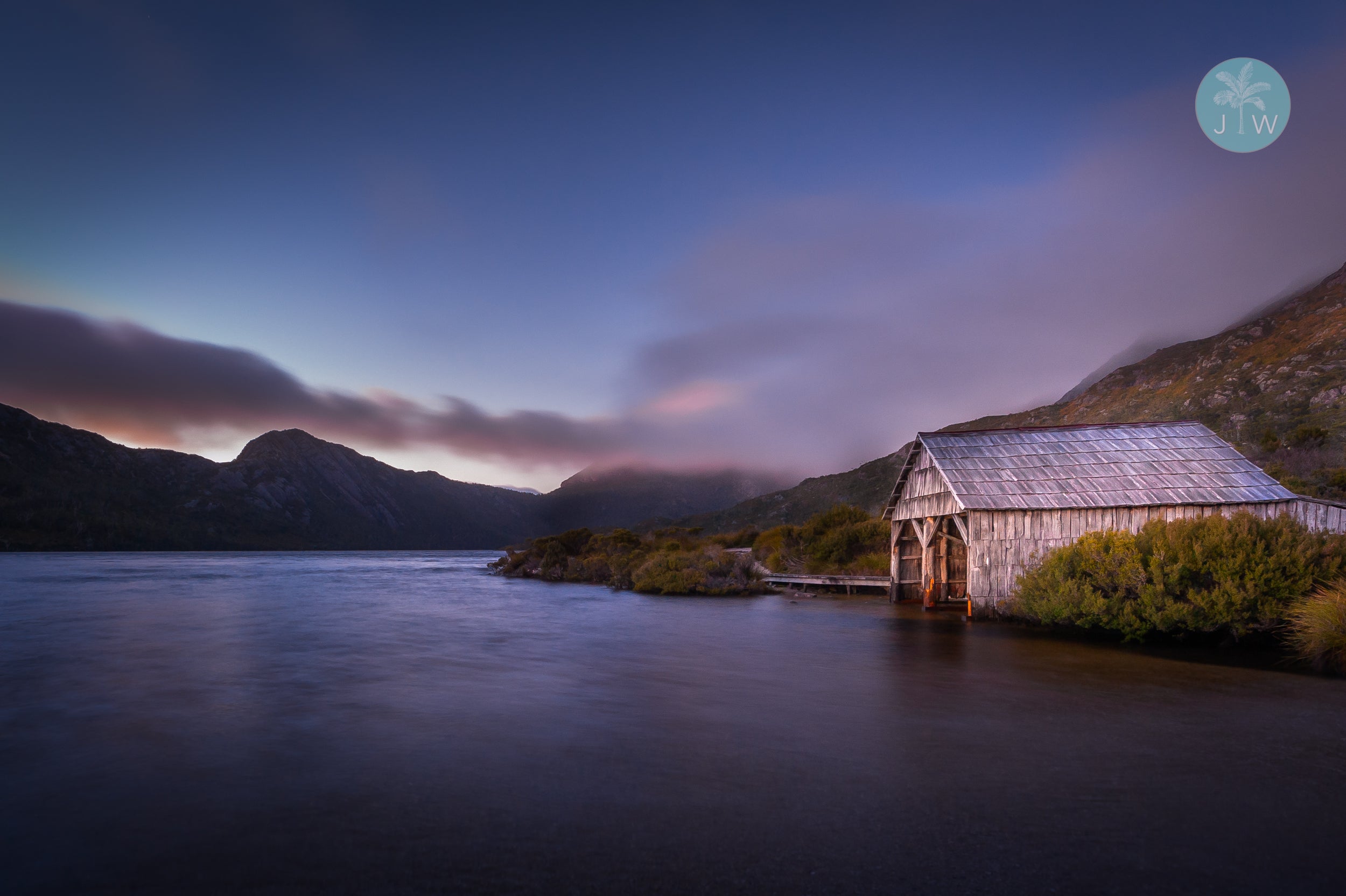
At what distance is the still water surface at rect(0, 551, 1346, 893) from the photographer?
16.9 feet

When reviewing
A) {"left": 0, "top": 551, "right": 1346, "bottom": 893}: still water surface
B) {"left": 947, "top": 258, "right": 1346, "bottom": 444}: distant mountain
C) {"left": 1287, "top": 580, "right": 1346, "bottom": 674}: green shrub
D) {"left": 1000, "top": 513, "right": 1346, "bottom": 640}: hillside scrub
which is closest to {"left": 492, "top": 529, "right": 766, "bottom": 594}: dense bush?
{"left": 0, "top": 551, "right": 1346, "bottom": 893}: still water surface

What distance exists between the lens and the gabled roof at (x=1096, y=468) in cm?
2181

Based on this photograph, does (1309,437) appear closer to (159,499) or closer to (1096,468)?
(1096,468)

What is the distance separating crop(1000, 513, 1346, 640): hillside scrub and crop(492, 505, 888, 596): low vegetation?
1716cm

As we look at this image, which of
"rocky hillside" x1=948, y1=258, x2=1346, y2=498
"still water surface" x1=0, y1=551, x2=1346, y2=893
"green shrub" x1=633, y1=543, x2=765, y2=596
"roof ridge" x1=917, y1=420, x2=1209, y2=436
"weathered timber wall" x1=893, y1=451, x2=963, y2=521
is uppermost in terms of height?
"rocky hillside" x1=948, y1=258, x2=1346, y2=498

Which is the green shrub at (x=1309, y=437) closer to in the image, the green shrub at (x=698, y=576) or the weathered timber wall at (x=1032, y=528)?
the weathered timber wall at (x=1032, y=528)

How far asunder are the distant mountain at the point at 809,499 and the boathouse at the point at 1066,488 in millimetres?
57711

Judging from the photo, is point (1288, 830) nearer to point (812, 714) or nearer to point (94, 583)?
point (812, 714)

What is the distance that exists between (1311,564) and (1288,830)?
41.2 feet

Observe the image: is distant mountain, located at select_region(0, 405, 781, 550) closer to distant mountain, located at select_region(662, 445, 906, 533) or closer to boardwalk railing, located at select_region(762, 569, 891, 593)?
distant mountain, located at select_region(662, 445, 906, 533)

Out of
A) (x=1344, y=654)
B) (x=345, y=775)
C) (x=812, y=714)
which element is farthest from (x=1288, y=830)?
(x=1344, y=654)

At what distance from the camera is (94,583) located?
41094 millimetres

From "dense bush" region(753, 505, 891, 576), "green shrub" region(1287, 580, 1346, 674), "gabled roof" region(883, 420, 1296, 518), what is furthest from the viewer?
"dense bush" region(753, 505, 891, 576)

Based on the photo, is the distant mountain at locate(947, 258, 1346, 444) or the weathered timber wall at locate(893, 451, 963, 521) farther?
the distant mountain at locate(947, 258, 1346, 444)
